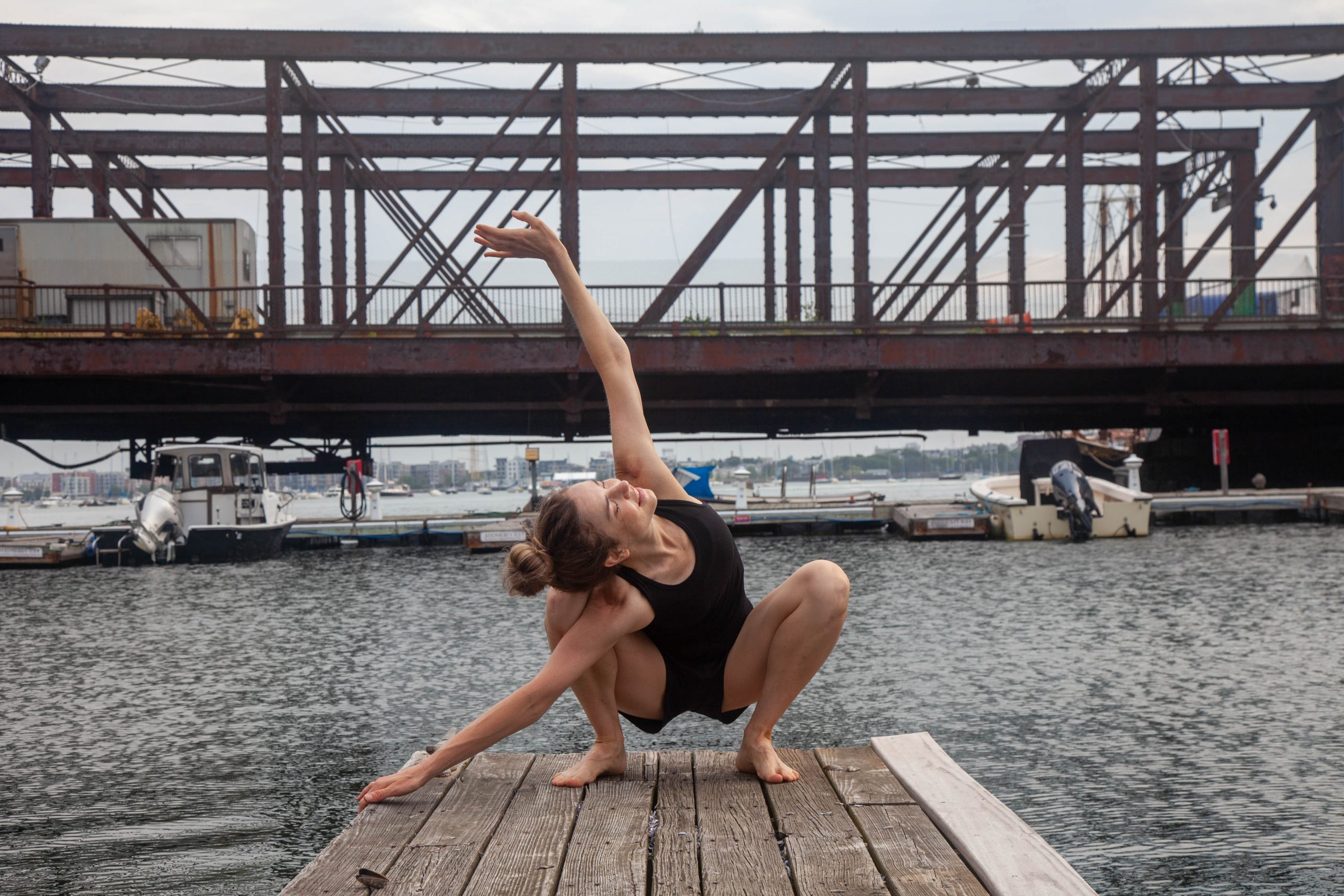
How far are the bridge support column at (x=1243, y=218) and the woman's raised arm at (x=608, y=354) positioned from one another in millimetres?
29862

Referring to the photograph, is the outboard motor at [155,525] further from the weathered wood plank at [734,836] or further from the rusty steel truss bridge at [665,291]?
the weathered wood plank at [734,836]

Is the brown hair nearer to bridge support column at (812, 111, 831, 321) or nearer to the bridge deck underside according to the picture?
the bridge deck underside

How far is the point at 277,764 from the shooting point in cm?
648

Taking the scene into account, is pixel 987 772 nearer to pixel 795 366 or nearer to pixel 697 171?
pixel 795 366

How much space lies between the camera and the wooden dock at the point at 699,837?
2803 mm

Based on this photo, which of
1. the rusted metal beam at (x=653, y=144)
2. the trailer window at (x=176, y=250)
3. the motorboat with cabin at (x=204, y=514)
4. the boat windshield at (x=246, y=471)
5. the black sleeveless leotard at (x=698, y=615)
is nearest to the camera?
the black sleeveless leotard at (x=698, y=615)

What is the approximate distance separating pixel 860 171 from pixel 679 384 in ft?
17.6

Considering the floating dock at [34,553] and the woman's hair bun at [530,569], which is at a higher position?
the woman's hair bun at [530,569]

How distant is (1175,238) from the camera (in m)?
41.2

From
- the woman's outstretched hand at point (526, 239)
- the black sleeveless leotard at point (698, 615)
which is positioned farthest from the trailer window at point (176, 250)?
the black sleeveless leotard at point (698, 615)

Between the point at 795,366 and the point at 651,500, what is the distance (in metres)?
19.0

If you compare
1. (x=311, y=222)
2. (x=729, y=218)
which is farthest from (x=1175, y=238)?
(x=311, y=222)

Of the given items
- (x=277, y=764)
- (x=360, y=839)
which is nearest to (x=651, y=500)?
(x=360, y=839)

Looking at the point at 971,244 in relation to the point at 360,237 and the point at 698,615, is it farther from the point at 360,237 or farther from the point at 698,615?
the point at 698,615
